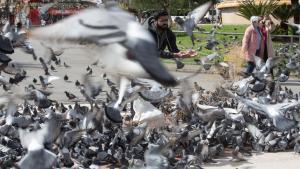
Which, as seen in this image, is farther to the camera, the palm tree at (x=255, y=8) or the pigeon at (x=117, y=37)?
the palm tree at (x=255, y=8)

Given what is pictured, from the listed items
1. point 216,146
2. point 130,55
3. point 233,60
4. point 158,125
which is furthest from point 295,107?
point 233,60

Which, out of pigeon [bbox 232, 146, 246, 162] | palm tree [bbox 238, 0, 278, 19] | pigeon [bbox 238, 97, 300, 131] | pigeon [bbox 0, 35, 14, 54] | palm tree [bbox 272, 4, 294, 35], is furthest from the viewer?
palm tree [bbox 272, 4, 294, 35]

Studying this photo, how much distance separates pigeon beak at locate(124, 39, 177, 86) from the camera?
7.14 ft

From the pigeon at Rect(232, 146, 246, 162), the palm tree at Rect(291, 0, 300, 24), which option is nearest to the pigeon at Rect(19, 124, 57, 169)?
the pigeon at Rect(232, 146, 246, 162)

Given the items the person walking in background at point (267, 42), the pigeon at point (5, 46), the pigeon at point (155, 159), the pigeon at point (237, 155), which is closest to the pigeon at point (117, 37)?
the pigeon at point (5, 46)

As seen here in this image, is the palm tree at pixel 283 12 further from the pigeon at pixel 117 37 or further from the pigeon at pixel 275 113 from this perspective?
the pigeon at pixel 117 37

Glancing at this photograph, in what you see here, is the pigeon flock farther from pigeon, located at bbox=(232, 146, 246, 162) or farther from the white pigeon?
the white pigeon

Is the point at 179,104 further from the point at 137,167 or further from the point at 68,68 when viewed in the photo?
the point at 68,68

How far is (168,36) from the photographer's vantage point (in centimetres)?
739

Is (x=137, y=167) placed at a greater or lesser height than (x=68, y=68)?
greater

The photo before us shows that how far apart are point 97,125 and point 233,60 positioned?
7.24 meters

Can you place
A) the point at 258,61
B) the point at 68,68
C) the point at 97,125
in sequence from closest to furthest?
the point at 97,125
the point at 258,61
the point at 68,68

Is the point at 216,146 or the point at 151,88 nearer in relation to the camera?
the point at 151,88

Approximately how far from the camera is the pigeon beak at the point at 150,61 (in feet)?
7.14
